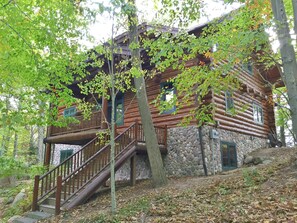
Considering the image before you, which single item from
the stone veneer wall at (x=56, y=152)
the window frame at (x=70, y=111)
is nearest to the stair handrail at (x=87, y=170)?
the window frame at (x=70, y=111)

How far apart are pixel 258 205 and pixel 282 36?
12.8 ft

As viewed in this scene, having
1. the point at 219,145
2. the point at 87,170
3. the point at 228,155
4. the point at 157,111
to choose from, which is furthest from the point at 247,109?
the point at 87,170

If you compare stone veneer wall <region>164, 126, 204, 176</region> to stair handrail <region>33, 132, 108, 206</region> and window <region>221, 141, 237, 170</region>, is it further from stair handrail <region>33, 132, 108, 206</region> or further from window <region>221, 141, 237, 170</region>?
stair handrail <region>33, 132, 108, 206</region>

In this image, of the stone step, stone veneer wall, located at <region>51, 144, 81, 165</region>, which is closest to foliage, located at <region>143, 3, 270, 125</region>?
the stone step

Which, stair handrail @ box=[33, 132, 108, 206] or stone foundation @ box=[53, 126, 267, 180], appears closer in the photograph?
stair handrail @ box=[33, 132, 108, 206]

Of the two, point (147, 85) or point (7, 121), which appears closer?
point (7, 121)

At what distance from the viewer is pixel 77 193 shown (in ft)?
28.4

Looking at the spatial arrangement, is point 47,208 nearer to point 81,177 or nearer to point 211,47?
point 81,177

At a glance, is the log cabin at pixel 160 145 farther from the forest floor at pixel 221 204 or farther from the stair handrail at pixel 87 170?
the forest floor at pixel 221 204

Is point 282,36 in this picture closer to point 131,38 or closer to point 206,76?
point 206,76

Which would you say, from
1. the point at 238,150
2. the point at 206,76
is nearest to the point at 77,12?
the point at 206,76

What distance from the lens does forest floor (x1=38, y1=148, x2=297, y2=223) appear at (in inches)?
180

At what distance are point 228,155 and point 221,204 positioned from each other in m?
7.41

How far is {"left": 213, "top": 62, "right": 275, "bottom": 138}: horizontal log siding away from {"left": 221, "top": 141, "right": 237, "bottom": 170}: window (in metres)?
0.88
